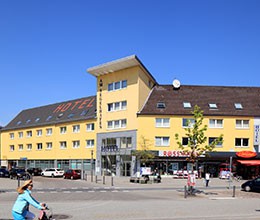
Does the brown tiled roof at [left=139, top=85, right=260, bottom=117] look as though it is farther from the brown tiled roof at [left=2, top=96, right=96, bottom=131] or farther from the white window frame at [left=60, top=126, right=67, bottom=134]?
the white window frame at [left=60, top=126, right=67, bottom=134]

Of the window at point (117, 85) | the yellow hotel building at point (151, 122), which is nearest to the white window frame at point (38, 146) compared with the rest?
the yellow hotel building at point (151, 122)

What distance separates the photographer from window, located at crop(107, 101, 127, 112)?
55.7 m

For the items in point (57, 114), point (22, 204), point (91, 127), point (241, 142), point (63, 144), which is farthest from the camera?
point (57, 114)

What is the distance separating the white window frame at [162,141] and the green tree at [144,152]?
1095 millimetres

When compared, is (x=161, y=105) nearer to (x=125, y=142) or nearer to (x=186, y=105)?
(x=186, y=105)

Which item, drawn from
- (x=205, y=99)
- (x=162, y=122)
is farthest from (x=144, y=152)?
(x=205, y=99)

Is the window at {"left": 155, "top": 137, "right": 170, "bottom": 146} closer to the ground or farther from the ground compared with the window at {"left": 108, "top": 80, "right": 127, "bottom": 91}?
closer to the ground

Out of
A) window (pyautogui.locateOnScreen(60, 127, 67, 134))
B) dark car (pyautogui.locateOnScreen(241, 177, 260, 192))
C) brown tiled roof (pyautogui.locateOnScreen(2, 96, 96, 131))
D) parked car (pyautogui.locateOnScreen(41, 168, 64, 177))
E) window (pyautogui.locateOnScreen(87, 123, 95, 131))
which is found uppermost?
brown tiled roof (pyautogui.locateOnScreen(2, 96, 96, 131))

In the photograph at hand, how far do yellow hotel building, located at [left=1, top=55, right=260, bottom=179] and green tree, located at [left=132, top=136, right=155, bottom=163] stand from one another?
254mm

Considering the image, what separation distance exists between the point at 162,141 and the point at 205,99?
841cm

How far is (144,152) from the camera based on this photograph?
50.8 m

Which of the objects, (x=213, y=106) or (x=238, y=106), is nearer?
(x=213, y=106)

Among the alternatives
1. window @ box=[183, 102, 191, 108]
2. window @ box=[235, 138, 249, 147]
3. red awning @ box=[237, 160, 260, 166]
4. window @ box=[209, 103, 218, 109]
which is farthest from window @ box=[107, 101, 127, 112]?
red awning @ box=[237, 160, 260, 166]

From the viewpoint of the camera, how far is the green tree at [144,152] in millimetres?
50725
